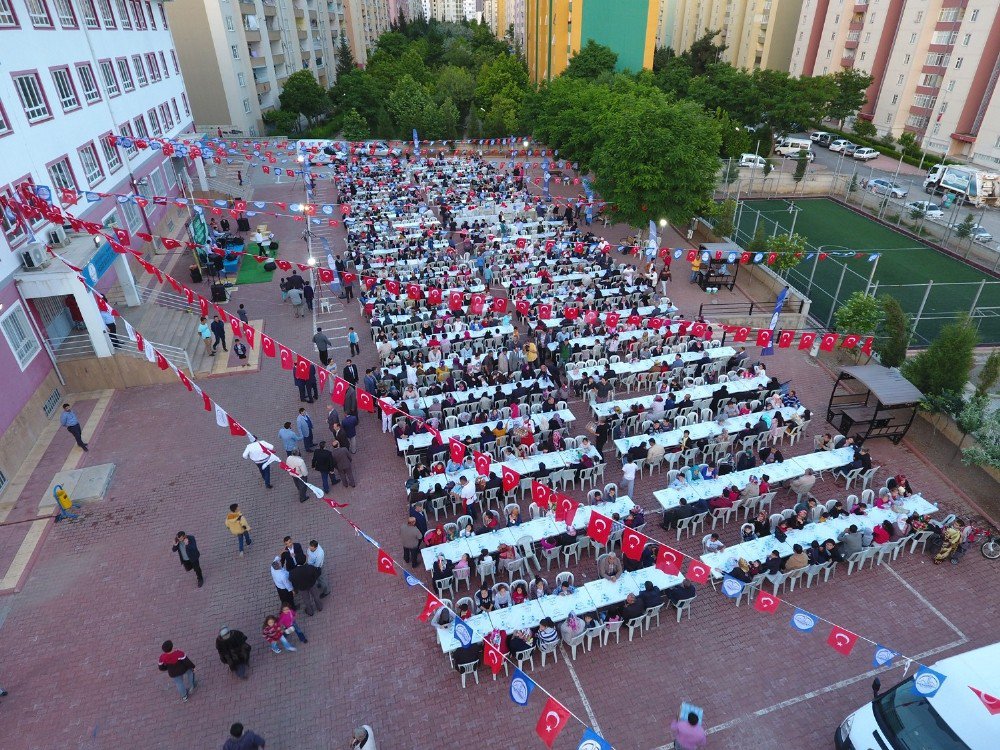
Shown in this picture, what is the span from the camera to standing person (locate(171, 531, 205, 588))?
11438 millimetres

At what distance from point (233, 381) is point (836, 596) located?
1812 centimetres

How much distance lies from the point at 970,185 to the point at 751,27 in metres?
46.2

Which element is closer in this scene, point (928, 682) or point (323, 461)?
point (928, 682)

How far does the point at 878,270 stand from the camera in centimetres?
2988

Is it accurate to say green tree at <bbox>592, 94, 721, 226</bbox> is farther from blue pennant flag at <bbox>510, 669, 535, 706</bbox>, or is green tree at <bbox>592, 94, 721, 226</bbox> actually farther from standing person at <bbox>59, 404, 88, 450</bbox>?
standing person at <bbox>59, 404, 88, 450</bbox>

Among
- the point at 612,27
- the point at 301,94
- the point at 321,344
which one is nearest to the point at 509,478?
the point at 321,344

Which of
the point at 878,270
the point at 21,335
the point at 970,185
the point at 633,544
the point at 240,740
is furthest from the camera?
the point at 970,185

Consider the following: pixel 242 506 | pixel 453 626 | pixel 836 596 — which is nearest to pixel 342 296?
pixel 242 506

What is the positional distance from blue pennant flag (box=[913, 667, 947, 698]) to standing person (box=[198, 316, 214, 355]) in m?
21.1

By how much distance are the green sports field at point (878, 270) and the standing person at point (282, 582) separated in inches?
770

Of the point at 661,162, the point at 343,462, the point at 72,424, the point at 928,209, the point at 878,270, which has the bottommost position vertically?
the point at 878,270

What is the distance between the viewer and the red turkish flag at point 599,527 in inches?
439

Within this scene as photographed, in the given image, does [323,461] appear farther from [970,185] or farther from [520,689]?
[970,185]

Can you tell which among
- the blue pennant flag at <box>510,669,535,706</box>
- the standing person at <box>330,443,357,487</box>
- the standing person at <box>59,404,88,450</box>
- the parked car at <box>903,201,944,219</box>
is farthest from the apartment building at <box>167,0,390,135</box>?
the blue pennant flag at <box>510,669,535,706</box>
